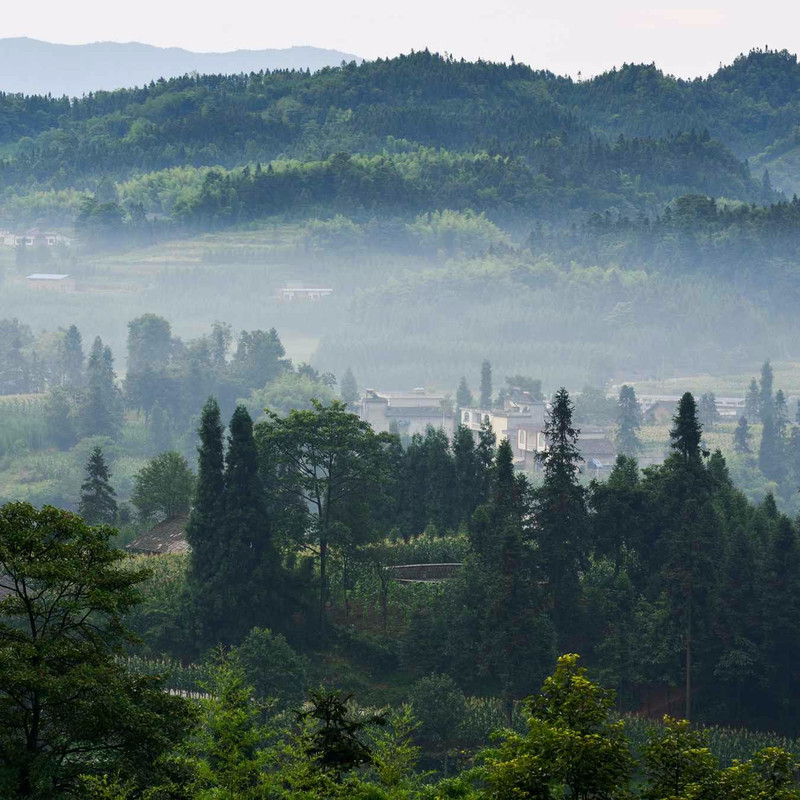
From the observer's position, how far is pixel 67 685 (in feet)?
116

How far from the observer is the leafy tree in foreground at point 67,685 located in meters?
35.3

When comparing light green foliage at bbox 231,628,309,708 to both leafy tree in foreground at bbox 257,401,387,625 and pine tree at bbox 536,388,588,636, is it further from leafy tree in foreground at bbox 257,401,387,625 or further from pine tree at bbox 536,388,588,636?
pine tree at bbox 536,388,588,636

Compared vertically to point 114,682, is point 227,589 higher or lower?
lower

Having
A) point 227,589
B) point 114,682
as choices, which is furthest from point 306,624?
point 114,682

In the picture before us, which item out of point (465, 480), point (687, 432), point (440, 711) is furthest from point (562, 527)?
point (465, 480)

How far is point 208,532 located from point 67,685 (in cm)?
4238

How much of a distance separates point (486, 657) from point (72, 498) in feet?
378

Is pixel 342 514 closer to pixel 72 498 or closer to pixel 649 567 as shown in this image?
pixel 649 567

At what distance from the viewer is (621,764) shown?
3259 cm

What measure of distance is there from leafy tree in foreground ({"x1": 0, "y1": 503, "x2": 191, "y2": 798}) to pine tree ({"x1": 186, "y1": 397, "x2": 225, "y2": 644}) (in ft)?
126

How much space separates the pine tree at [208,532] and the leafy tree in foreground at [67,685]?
38330 mm

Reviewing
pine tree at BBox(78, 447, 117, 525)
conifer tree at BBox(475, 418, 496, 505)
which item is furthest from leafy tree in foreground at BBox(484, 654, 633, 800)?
pine tree at BBox(78, 447, 117, 525)

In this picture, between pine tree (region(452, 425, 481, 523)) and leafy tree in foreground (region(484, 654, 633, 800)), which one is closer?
leafy tree in foreground (region(484, 654, 633, 800))

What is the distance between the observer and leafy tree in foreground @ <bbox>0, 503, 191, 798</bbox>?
3528 cm
